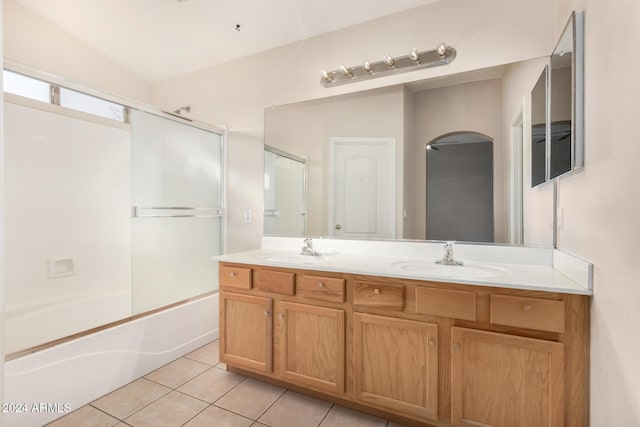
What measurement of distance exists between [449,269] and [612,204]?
2.86 ft

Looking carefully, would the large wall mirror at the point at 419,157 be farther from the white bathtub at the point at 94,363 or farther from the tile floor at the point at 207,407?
the white bathtub at the point at 94,363

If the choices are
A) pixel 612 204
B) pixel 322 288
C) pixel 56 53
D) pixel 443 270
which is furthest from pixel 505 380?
pixel 56 53

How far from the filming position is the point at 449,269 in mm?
1818


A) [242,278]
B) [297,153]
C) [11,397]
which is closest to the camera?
[11,397]

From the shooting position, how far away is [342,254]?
2301mm

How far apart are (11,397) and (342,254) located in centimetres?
195

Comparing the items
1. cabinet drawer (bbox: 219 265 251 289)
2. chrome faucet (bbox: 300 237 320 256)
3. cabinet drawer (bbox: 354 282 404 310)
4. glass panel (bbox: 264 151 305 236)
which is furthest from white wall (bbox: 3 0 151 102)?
cabinet drawer (bbox: 354 282 404 310)

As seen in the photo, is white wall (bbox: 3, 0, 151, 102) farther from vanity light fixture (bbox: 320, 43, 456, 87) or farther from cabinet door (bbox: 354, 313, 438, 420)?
cabinet door (bbox: 354, 313, 438, 420)

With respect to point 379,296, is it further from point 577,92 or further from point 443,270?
point 577,92

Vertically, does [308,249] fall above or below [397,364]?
above

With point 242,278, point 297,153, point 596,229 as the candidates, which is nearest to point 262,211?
point 297,153

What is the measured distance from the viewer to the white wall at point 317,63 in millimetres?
1861

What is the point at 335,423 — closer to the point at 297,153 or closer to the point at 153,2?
the point at 297,153

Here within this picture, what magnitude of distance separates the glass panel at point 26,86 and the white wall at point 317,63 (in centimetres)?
134
